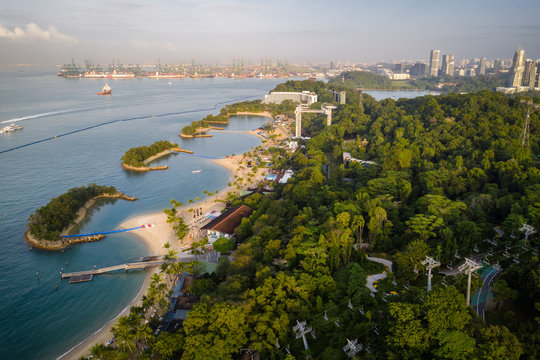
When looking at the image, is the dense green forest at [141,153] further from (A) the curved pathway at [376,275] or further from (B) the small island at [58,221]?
(A) the curved pathway at [376,275]

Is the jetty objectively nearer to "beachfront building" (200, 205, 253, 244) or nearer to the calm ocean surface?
the calm ocean surface

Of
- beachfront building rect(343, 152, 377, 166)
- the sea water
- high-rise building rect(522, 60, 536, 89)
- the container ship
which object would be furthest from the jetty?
the container ship

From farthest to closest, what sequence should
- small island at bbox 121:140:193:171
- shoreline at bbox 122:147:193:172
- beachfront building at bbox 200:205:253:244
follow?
small island at bbox 121:140:193:171 < shoreline at bbox 122:147:193:172 < beachfront building at bbox 200:205:253:244

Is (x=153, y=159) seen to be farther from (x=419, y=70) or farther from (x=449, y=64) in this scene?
(x=419, y=70)

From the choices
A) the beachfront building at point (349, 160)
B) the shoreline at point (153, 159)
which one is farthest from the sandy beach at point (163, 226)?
the shoreline at point (153, 159)

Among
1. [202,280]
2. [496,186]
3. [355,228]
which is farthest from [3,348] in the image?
[496,186]

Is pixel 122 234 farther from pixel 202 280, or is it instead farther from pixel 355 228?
pixel 355 228
